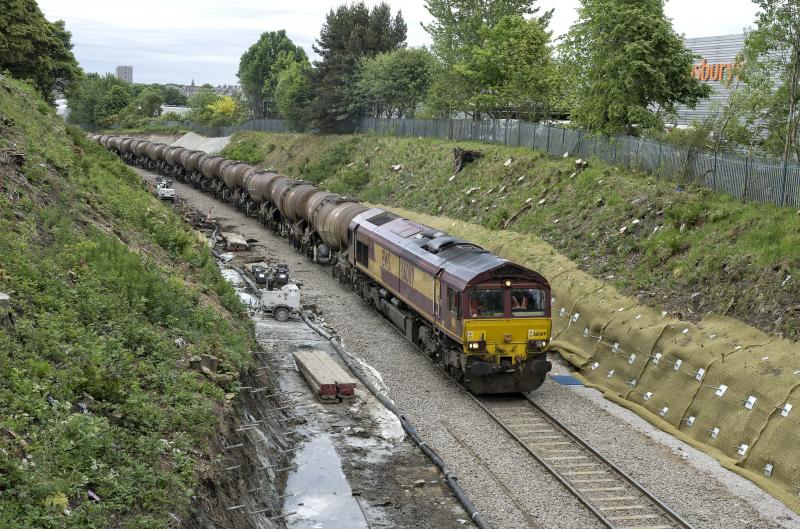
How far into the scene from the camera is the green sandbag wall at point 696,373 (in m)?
16.4

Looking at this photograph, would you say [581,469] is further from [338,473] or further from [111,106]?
[111,106]

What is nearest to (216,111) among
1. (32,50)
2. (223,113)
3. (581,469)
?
(223,113)

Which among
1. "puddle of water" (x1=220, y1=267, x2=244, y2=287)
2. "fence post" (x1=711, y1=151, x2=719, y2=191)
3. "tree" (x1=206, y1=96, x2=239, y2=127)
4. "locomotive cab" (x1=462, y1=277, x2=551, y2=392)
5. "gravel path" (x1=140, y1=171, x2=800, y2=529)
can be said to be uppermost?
"tree" (x1=206, y1=96, x2=239, y2=127)

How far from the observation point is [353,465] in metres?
15.9

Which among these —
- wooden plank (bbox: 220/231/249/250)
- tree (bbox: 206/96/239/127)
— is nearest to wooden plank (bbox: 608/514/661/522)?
wooden plank (bbox: 220/231/249/250)

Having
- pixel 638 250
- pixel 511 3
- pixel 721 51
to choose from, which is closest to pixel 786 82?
pixel 638 250

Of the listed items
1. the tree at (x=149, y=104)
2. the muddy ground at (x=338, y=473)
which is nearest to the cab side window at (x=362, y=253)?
the muddy ground at (x=338, y=473)

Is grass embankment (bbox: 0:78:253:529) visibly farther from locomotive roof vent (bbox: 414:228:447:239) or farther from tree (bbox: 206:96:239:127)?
tree (bbox: 206:96:239:127)

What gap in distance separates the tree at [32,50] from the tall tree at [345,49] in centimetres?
2088

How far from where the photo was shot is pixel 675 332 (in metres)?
21.0

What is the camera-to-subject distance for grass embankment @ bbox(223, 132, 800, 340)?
21.3 metres

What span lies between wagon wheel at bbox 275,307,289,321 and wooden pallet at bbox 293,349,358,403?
4.74m

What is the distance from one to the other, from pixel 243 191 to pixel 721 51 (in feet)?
104

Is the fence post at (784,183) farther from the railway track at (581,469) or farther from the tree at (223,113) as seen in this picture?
the tree at (223,113)
